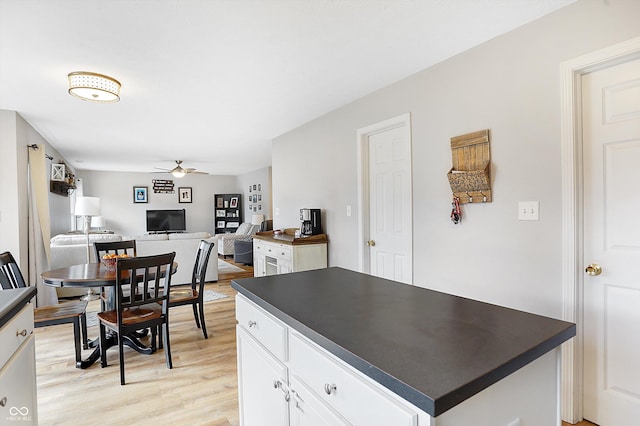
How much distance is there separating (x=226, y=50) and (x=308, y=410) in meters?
2.30

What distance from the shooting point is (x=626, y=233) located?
1765mm

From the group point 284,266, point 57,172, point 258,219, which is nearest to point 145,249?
point 57,172

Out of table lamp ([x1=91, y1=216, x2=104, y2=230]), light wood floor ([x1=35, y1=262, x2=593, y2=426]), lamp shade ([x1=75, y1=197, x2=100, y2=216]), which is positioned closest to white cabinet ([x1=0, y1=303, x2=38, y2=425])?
light wood floor ([x1=35, y1=262, x2=593, y2=426])

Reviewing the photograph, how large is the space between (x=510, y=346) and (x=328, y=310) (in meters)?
0.58

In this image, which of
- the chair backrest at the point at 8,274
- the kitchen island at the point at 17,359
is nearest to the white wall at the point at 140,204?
the chair backrest at the point at 8,274

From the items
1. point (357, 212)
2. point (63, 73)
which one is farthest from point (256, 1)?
point (357, 212)

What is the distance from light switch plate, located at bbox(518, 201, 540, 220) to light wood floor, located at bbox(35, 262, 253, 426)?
2.21m

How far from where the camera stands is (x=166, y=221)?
9.73 metres

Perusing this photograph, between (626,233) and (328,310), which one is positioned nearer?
(328,310)

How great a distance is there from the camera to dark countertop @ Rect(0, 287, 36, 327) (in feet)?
4.08

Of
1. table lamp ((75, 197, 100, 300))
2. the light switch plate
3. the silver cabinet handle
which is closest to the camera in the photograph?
the silver cabinet handle

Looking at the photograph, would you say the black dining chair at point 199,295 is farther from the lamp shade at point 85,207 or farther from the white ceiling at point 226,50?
the lamp shade at point 85,207

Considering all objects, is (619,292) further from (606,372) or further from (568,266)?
(606,372)

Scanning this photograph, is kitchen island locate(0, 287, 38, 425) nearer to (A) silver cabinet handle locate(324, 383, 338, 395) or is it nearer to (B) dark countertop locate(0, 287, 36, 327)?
(B) dark countertop locate(0, 287, 36, 327)
